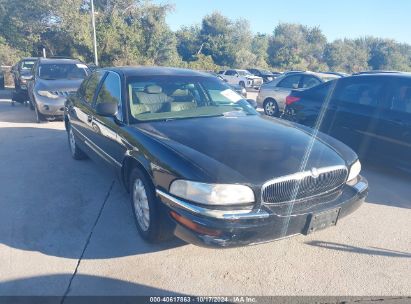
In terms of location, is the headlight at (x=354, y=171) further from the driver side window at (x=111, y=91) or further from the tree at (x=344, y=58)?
the tree at (x=344, y=58)

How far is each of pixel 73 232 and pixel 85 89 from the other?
8.04 ft

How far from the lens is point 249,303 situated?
2.50 m

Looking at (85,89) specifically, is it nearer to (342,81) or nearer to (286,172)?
(286,172)

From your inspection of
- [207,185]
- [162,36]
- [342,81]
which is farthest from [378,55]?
[207,185]

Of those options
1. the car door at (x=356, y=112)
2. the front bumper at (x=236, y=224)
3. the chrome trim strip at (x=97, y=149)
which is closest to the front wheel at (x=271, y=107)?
the car door at (x=356, y=112)

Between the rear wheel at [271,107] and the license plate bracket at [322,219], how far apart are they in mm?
7658

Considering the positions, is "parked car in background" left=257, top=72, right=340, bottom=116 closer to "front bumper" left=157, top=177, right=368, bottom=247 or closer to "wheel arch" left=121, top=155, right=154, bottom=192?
"wheel arch" left=121, top=155, right=154, bottom=192

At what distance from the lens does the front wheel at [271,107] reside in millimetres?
10267

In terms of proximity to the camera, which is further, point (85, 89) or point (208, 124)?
point (85, 89)

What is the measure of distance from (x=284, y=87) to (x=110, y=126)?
24.3ft

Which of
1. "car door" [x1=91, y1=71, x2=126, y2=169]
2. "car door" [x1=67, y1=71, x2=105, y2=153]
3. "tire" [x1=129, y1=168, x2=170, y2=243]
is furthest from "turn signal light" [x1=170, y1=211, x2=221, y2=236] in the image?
"car door" [x1=67, y1=71, x2=105, y2=153]

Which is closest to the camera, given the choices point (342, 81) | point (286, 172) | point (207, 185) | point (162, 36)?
point (207, 185)

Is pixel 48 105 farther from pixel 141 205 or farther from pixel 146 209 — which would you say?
pixel 146 209

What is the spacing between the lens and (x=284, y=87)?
10.2m
